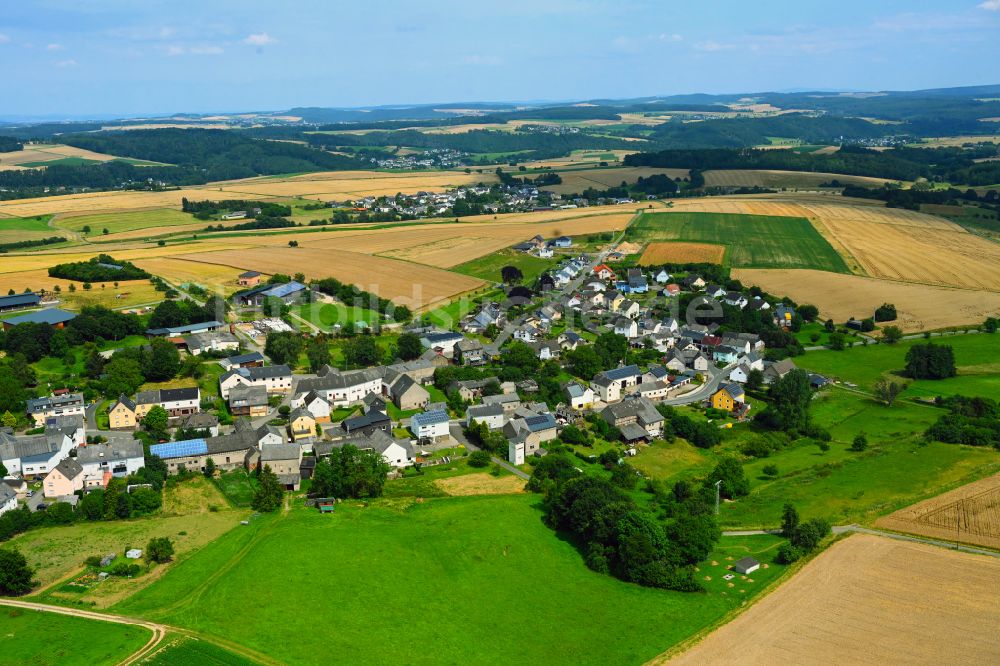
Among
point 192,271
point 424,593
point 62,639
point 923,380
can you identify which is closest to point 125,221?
point 192,271

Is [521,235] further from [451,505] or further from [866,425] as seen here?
[451,505]

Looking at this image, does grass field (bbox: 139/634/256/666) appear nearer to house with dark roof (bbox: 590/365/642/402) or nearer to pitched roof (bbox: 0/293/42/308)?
house with dark roof (bbox: 590/365/642/402)

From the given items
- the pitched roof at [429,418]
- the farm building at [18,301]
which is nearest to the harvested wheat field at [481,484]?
the pitched roof at [429,418]

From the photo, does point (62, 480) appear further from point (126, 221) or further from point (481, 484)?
point (126, 221)

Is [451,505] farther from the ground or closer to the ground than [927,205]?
closer to the ground

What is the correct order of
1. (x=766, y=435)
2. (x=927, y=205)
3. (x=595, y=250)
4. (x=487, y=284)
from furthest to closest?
1. (x=927, y=205)
2. (x=595, y=250)
3. (x=487, y=284)
4. (x=766, y=435)

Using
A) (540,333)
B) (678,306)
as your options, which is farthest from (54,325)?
(678,306)

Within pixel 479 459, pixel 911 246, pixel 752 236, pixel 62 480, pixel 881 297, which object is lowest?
pixel 479 459
